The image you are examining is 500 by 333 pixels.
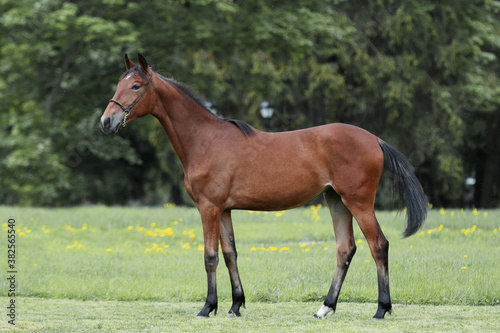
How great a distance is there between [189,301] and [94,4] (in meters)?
15.5

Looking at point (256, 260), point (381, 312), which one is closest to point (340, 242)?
point (381, 312)

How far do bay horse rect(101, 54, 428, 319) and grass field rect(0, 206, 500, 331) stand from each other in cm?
74

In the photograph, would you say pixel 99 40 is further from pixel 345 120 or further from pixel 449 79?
pixel 449 79

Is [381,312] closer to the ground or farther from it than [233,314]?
farther from it

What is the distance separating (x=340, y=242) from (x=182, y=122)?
2.25 metres

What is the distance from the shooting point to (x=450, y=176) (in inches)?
1001

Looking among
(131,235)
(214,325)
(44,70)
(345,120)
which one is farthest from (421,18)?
(214,325)

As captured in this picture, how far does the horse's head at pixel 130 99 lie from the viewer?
7600mm

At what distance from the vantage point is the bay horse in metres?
7.73

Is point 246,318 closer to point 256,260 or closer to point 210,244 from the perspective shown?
point 210,244

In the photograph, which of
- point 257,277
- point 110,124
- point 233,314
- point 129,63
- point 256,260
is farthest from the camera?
point 256,260

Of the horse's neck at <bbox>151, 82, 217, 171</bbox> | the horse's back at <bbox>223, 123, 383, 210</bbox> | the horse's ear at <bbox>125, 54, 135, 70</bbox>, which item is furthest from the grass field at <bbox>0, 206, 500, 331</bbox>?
the horse's ear at <bbox>125, 54, 135, 70</bbox>

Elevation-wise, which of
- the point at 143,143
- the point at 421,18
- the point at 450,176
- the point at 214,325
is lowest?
the point at 143,143

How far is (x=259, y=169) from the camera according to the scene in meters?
7.90
